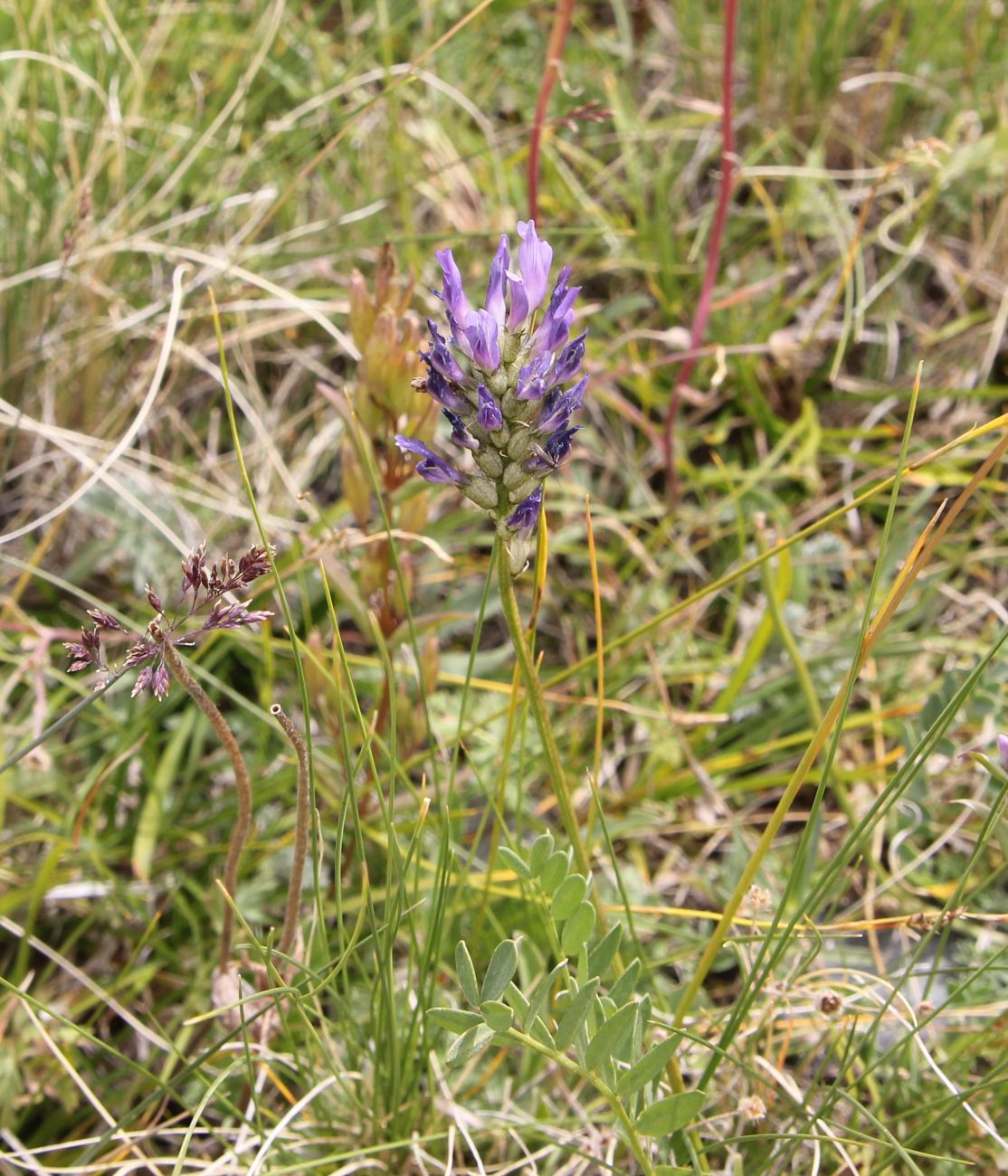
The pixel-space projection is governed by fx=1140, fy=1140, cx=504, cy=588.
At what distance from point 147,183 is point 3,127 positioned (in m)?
0.34

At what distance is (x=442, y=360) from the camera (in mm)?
1209

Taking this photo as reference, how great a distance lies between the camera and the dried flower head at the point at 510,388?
3.99 feet

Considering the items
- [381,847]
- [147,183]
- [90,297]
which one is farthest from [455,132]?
[381,847]

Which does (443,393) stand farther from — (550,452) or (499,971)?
(499,971)

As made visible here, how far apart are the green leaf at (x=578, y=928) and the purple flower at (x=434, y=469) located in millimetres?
503

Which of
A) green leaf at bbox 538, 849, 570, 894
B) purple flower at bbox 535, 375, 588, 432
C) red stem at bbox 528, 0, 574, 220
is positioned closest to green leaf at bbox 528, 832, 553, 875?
green leaf at bbox 538, 849, 570, 894

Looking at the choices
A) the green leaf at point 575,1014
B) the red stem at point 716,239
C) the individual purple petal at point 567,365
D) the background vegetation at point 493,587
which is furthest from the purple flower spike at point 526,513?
the red stem at point 716,239

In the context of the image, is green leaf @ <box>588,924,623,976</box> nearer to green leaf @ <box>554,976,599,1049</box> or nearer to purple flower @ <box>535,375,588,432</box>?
green leaf @ <box>554,976,599,1049</box>

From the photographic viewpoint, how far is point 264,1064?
1694 millimetres

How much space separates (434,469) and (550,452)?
134 millimetres

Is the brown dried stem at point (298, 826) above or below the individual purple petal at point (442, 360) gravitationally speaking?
below

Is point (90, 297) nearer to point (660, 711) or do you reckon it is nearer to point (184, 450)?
point (184, 450)

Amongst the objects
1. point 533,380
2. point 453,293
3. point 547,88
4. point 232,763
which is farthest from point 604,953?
point 547,88

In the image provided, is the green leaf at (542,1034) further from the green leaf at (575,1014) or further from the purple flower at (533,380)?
the purple flower at (533,380)
